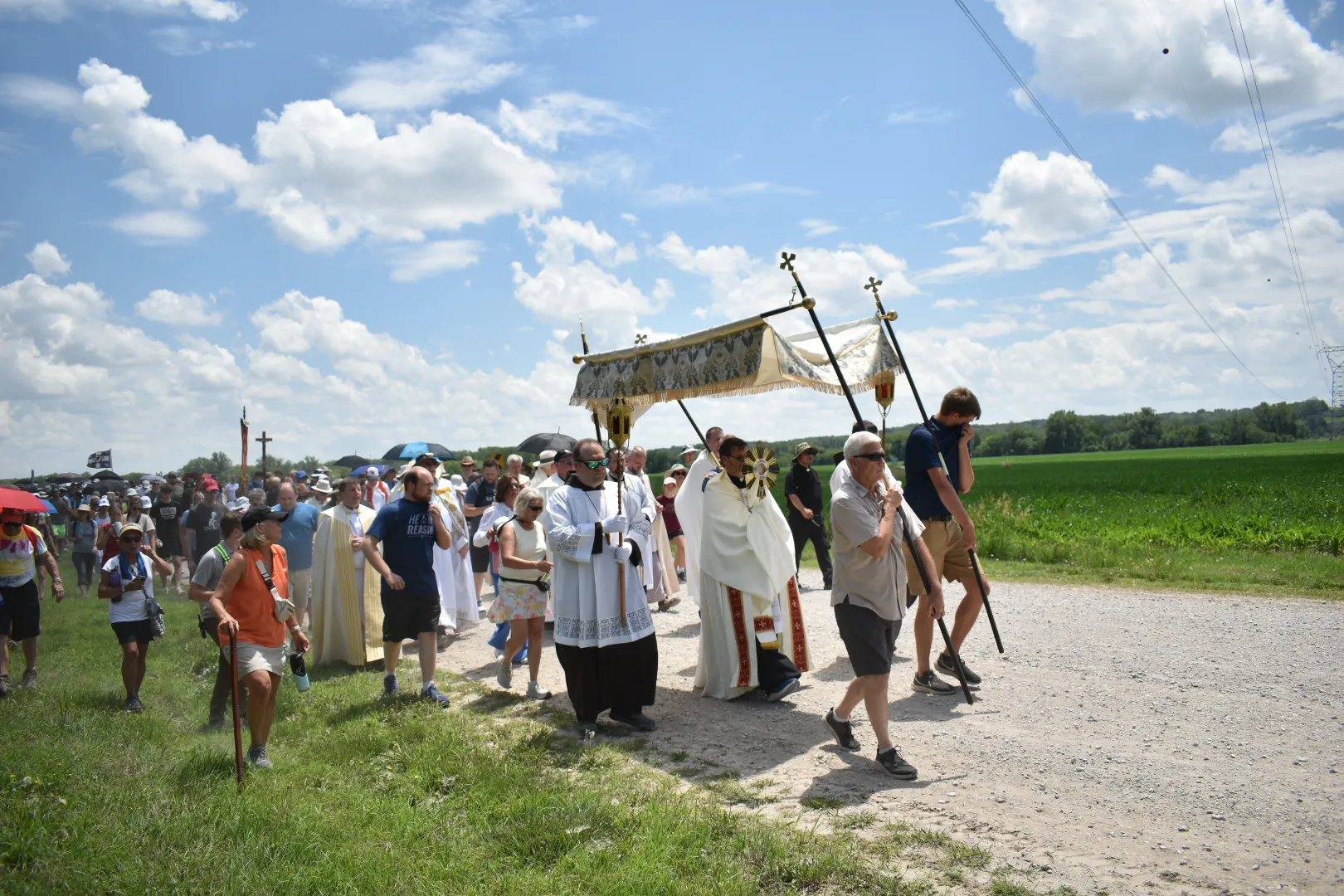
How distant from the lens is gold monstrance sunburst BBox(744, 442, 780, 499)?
757 cm

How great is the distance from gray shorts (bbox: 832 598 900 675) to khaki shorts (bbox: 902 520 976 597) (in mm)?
1692

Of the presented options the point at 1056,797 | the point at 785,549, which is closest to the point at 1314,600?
the point at 785,549

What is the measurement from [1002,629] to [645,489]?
12.6 ft

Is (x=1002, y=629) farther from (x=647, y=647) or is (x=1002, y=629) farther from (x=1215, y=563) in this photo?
(x=1215, y=563)

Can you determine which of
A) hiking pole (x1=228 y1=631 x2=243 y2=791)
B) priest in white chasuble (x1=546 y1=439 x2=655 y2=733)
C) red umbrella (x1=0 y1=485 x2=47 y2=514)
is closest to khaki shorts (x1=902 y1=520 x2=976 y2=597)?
priest in white chasuble (x1=546 y1=439 x2=655 y2=733)

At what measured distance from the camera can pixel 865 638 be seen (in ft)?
17.8

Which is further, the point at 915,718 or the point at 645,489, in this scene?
the point at 645,489

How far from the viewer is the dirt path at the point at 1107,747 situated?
4.14 meters

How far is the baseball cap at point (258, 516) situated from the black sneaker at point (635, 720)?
2.67m

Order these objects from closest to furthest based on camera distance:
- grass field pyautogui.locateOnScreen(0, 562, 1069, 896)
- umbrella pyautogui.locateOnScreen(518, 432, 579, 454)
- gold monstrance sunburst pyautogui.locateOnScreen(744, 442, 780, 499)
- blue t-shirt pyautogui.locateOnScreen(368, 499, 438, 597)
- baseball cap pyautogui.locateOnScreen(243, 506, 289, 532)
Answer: grass field pyautogui.locateOnScreen(0, 562, 1069, 896), baseball cap pyautogui.locateOnScreen(243, 506, 289, 532), gold monstrance sunburst pyautogui.locateOnScreen(744, 442, 780, 499), blue t-shirt pyautogui.locateOnScreen(368, 499, 438, 597), umbrella pyautogui.locateOnScreen(518, 432, 579, 454)

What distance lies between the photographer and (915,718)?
6.48m

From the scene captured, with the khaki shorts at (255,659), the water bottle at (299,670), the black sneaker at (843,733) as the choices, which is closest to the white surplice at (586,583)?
the black sneaker at (843,733)

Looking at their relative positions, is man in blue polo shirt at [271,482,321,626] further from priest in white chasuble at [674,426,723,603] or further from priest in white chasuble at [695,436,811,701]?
priest in white chasuble at [695,436,811,701]

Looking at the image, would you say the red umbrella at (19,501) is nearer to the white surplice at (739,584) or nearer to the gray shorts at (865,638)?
the white surplice at (739,584)
